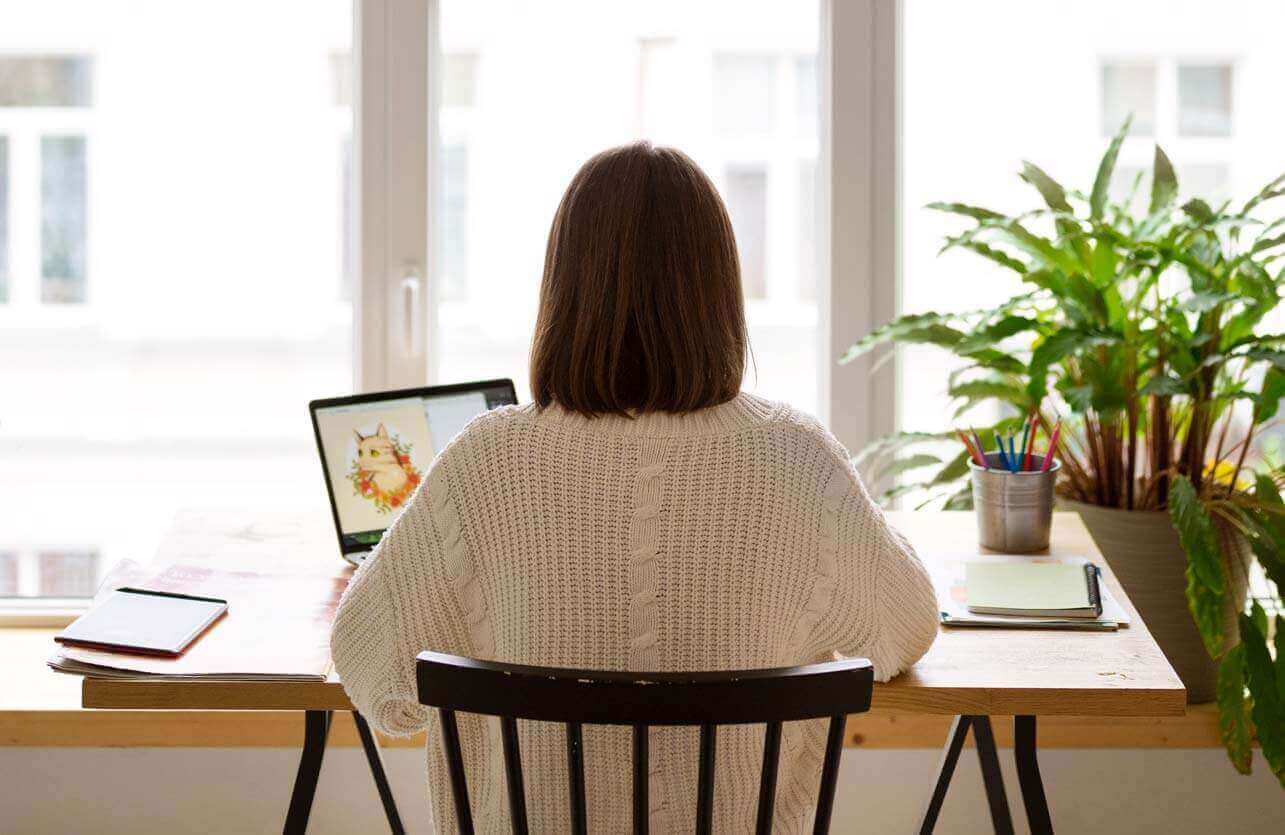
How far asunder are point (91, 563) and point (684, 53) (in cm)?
148

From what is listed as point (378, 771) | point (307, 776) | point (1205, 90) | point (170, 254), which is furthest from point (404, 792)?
point (1205, 90)

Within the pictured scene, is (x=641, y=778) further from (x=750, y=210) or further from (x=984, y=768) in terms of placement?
(x=750, y=210)

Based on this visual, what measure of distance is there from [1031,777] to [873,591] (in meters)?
0.52

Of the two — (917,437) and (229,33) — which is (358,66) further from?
(917,437)

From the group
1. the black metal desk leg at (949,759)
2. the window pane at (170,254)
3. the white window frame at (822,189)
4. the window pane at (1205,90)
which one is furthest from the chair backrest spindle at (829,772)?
the window pane at (1205,90)

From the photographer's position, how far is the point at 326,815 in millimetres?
2432

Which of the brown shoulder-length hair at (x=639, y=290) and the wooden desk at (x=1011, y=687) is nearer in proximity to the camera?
the brown shoulder-length hair at (x=639, y=290)

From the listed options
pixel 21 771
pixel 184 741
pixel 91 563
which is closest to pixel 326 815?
pixel 184 741

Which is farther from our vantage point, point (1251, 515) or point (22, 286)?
point (22, 286)

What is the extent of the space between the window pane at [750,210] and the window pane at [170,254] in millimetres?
709

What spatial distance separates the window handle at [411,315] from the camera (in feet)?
8.38

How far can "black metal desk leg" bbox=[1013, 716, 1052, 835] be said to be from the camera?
1705 mm

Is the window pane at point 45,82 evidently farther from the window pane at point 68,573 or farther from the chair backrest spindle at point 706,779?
the chair backrest spindle at point 706,779

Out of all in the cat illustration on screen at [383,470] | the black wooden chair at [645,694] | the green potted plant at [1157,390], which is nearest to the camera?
the black wooden chair at [645,694]
